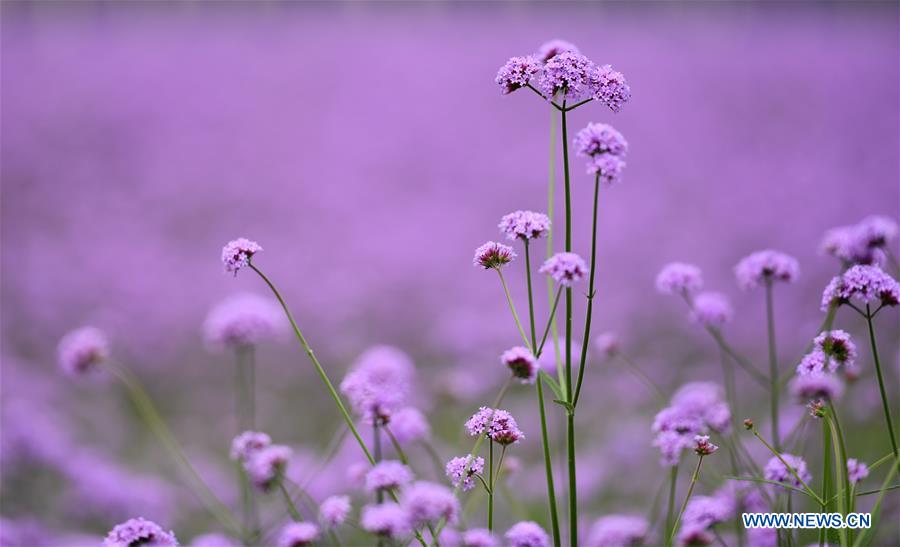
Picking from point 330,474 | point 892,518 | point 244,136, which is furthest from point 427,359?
point 244,136

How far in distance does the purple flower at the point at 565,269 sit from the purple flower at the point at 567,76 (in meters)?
0.23

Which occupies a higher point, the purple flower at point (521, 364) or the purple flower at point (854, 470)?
the purple flower at point (521, 364)

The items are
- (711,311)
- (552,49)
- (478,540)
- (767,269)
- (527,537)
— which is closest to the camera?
(478,540)

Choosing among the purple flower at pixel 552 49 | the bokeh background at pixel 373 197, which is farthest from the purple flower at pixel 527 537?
the bokeh background at pixel 373 197

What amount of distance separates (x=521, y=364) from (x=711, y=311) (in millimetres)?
805

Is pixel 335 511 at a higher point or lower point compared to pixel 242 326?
lower

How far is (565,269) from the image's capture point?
1.00 metres

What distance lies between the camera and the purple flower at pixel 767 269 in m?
1.45

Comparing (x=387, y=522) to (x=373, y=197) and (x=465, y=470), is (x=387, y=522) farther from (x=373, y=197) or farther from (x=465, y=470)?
(x=373, y=197)

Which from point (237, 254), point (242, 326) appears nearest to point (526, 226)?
point (237, 254)

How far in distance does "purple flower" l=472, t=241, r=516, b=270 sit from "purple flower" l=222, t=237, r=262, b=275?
0.33 meters

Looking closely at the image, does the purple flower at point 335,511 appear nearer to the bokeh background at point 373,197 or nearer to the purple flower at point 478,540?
the purple flower at point 478,540

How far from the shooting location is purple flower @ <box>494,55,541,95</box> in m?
1.07

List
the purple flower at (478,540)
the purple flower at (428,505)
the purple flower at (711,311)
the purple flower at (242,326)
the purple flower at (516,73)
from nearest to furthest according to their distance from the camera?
the purple flower at (428,505)
the purple flower at (478,540)
the purple flower at (516,73)
the purple flower at (711,311)
the purple flower at (242,326)
